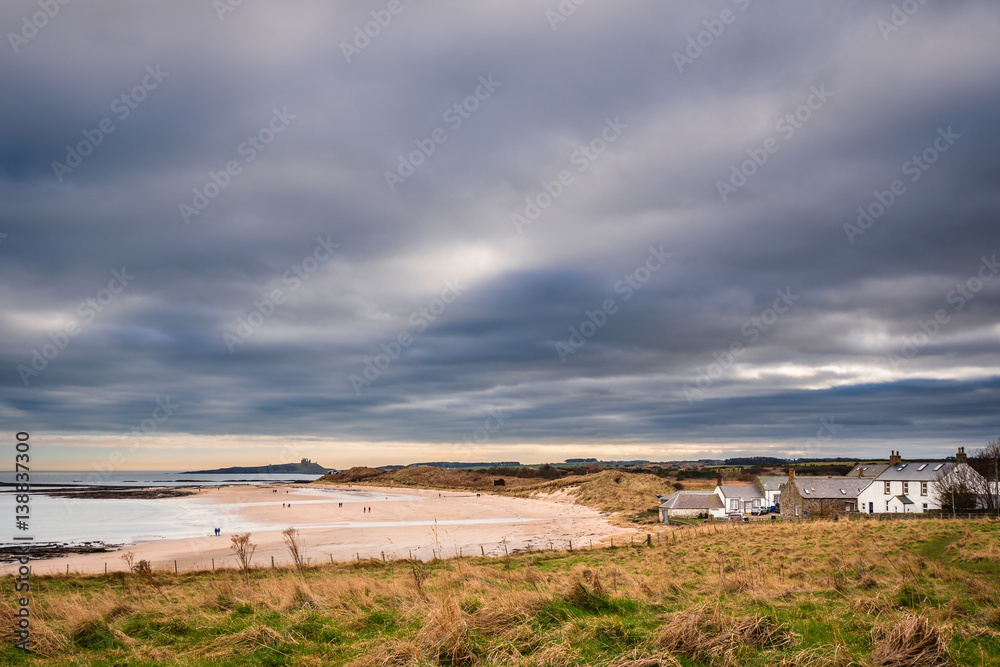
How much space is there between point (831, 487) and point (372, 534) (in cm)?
5192

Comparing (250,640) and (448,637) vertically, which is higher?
(448,637)

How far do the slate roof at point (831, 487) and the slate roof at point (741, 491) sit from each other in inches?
295

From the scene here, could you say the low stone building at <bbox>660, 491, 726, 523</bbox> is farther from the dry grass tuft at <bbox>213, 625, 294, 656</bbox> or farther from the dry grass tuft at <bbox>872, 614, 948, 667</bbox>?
the dry grass tuft at <bbox>213, 625, 294, 656</bbox>

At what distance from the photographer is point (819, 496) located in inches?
2692

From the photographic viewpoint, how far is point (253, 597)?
14023 mm

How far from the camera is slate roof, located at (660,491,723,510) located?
72.6 m

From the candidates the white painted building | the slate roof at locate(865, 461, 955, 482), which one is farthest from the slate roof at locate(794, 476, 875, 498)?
the slate roof at locate(865, 461, 955, 482)

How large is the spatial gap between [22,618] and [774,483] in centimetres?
8513

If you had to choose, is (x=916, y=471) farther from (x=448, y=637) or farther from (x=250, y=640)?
(x=250, y=640)

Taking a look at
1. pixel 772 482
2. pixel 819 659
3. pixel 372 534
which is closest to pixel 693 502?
pixel 772 482

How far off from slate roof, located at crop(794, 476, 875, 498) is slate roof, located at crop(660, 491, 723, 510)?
9.53m

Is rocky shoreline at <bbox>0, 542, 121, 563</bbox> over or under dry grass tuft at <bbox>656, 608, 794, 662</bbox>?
under

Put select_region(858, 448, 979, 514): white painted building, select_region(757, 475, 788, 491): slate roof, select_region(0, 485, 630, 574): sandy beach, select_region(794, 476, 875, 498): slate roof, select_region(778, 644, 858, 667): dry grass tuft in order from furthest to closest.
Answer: select_region(757, 475, 788, 491): slate roof < select_region(794, 476, 875, 498): slate roof < select_region(858, 448, 979, 514): white painted building < select_region(0, 485, 630, 574): sandy beach < select_region(778, 644, 858, 667): dry grass tuft

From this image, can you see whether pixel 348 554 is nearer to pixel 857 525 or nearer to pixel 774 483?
pixel 857 525
